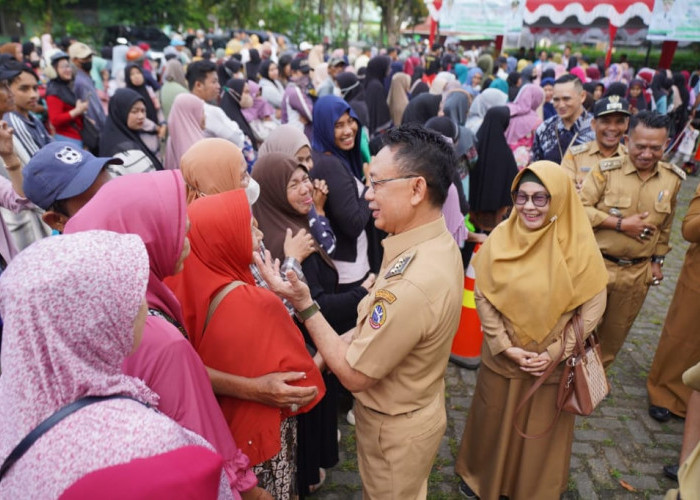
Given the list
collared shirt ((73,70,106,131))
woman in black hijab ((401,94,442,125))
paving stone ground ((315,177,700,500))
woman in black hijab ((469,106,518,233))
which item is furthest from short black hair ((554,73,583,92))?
collared shirt ((73,70,106,131))

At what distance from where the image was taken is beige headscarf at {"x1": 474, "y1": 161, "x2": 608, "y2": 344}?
8.28 feet

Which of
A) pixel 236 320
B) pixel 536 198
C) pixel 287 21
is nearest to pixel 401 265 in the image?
pixel 236 320

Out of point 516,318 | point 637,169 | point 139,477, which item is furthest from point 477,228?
point 139,477

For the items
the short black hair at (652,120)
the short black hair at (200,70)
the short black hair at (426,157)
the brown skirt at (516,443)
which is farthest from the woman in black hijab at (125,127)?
the short black hair at (652,120)

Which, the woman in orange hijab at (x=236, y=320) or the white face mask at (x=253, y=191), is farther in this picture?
the white face mask at (x=253, y=191)

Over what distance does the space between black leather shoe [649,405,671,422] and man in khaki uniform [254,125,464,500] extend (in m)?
2.67

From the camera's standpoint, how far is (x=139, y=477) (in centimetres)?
101

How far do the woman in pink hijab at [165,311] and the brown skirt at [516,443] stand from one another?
1.68 m

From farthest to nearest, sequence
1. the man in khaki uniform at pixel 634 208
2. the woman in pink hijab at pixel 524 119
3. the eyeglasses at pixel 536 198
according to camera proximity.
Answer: the woman in pink hijab at pixel 524 119
the man in khaki uniform at pixel 634 208
the eyeglasses at pixel 536 198

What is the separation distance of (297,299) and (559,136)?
4446mm

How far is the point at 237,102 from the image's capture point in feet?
21.3

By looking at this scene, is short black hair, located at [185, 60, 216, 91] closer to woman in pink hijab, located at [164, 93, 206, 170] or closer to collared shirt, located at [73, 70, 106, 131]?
woman in pink hijab, located at [164, 93, 206, 170]

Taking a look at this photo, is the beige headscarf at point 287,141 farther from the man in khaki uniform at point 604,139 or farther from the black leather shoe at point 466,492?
the black leather shoe at point 466,492

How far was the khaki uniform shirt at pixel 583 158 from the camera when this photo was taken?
4129 millimetres
